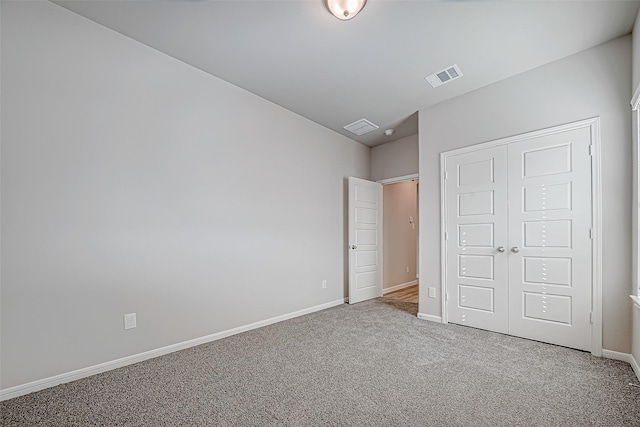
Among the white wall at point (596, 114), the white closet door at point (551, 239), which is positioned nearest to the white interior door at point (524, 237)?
the white closet door at point (551, 239)

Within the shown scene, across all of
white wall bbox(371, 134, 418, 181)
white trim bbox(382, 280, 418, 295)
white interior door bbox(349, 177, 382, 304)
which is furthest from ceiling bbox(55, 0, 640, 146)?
white trim bbox(382, 280, 418, 295)

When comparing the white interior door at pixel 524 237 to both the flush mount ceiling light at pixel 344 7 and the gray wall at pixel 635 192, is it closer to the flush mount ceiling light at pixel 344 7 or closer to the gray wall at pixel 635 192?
the gray wall at pixel 635 192

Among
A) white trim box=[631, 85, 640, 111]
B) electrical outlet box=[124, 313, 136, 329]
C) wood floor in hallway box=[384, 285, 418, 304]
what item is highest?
white trim box=[631, 85, 640, 111]

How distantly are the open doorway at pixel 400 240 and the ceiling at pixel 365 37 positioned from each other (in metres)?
2.49

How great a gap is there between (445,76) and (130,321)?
3803mm

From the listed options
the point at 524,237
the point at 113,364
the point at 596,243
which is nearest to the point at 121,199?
the point at 113,364

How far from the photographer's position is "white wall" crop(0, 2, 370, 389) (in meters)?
2.03

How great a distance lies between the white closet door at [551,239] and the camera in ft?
8.68

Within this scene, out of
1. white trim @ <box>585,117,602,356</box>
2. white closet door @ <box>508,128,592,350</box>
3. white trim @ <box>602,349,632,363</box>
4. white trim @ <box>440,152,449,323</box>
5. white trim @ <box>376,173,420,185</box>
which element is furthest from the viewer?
white trim @ <box>376,173,420,185</box>

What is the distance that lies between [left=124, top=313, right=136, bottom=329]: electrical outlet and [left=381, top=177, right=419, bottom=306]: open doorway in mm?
3815

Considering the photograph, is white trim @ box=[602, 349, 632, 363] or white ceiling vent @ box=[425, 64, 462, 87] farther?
white ceiling vent @ box=[425, 64, 462, 87]

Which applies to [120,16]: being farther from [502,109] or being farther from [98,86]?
[502,109]

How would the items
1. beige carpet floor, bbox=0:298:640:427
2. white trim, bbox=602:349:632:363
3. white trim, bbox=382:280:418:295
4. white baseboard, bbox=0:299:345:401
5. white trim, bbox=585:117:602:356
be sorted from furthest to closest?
1. white trim, bbox=382:280:418:295
2. white trim, bbox=585:117:602:356
3. white trim, bbox=602:349:632:363
4. white baseboard, bbox=0:299:345:401
5. beige carpet floor, bbox=0:298:640:427

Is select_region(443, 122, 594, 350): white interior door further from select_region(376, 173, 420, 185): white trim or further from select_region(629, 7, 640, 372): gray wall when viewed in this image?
Answer: select_region(376, 173, 420, 185): white trim
